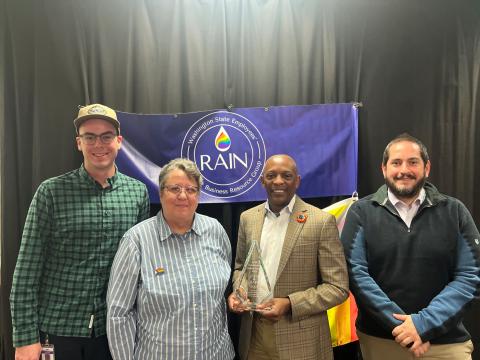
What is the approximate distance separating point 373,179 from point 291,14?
1.30 metres

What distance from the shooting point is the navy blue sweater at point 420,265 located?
1.71 metres

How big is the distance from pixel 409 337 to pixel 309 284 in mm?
509

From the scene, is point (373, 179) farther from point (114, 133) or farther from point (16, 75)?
point (16, 75)

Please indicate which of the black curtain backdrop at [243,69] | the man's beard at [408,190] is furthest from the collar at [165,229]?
the man's beard at [408,190]

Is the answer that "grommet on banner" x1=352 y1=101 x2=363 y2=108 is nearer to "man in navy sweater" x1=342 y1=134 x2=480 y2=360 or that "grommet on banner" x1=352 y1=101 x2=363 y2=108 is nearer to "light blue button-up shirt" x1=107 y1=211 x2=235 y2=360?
"man in navy sweater" x1=342 y1=134 x2=480 y2=360

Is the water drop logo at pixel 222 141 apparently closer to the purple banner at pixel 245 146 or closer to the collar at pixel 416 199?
the purple banner at pixel 245 146

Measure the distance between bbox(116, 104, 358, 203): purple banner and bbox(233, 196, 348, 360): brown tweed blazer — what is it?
66cm

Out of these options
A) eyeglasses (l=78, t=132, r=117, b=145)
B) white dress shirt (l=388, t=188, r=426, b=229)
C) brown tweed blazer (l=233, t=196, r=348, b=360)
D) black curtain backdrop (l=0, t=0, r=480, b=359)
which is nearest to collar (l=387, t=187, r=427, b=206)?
white dress shirt (l=388, t=188, r=426, b=229)

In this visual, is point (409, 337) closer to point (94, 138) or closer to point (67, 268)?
point (67, 268)

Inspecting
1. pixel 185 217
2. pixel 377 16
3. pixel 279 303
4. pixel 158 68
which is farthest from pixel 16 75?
pixel 377 16

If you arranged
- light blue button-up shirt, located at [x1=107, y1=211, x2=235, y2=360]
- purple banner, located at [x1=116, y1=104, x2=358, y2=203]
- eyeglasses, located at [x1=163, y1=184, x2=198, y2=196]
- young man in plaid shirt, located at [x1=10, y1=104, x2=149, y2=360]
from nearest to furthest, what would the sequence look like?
light blue button-up shirt, located at [x1=107, y1=211, x2=235, y2=360]
eyeglasses, located at [x1=163, y1=184, x2=198, y2=196]
young man in plaid shirt, located at [x1=10, y1=104, x2=149, y2=360]
purple banner, located at [x1=116, y1=104, x2=358, y2=203]

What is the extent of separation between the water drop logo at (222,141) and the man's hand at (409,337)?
1448 mm

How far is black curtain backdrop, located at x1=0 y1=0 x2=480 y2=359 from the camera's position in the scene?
2479 millimetres

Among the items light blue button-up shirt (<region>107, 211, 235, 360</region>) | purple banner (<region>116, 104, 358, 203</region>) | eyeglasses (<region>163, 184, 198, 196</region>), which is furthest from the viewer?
purple banner (<region>116, 104, 358, 203</region>)
